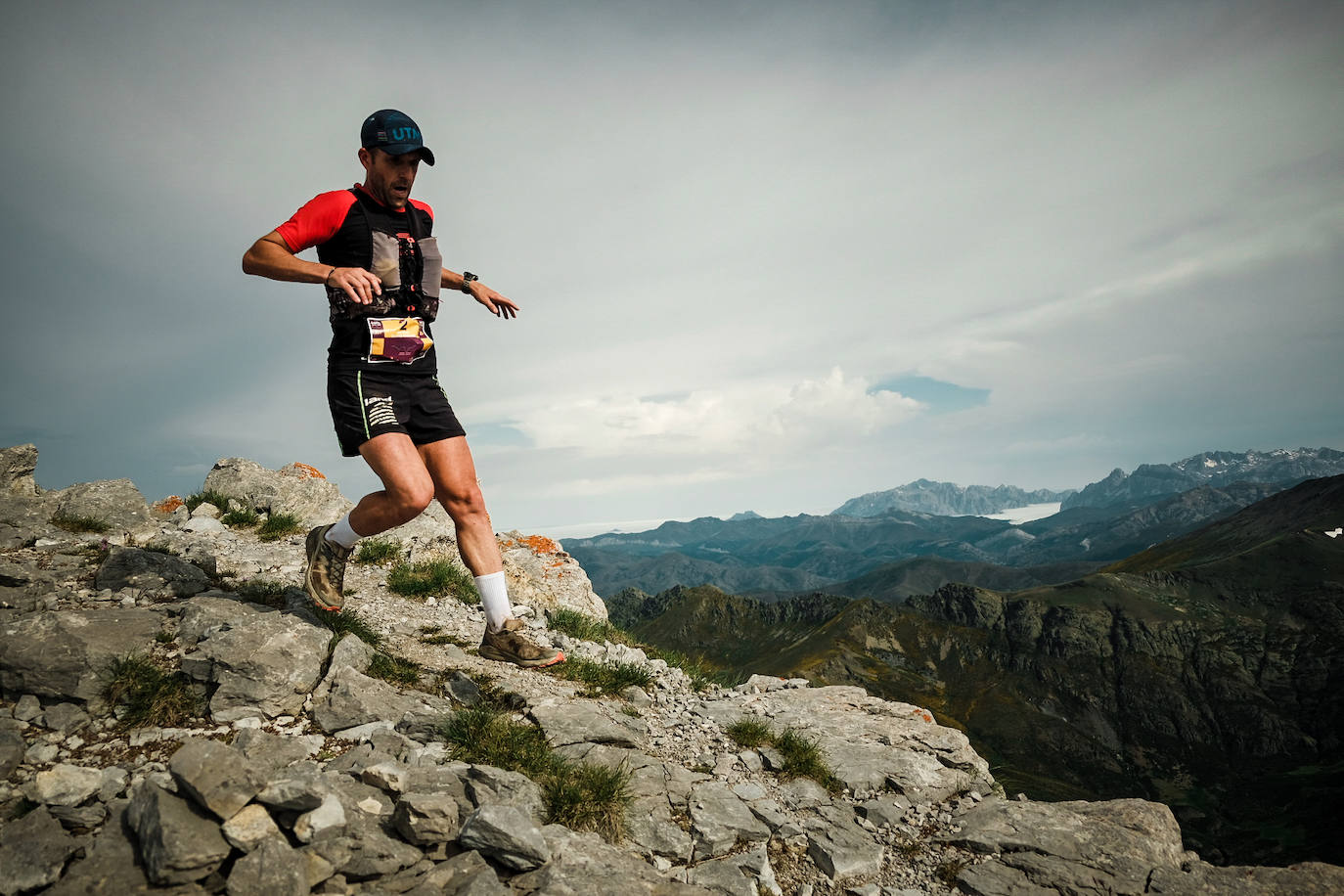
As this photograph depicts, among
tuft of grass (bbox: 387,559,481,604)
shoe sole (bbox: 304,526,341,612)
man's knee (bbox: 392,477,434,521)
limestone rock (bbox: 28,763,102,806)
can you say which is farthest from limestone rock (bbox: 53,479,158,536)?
limestone rock (bbox: 28,763,102,806)

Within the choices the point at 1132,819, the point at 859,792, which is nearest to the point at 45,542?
the point at 859,792

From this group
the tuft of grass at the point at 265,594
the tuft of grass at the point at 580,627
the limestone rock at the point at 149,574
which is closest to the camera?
the limestone rock at the point at 149,574

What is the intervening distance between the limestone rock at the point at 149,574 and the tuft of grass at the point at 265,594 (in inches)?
19.4

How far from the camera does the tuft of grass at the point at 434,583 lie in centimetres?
1052

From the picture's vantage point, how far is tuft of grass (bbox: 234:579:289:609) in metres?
7.58

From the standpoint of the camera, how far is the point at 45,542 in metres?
8.85

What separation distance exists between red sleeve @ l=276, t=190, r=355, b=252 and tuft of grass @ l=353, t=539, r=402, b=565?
722cm

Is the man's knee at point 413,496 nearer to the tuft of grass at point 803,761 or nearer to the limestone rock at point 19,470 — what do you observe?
the tuft of grass at point 803,761

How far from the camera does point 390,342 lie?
6258mm

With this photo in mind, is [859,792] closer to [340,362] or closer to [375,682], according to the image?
[375,682]

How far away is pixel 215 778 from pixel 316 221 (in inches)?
182

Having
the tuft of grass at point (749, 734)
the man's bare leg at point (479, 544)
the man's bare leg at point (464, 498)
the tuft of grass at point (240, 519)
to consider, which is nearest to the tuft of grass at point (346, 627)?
the man's bare leg at point (464, 498)

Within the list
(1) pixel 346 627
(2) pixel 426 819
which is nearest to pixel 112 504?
(1) pixel 346 627

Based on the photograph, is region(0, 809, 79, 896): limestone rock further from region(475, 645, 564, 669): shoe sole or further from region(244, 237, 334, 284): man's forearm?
region(244, 237, 334, 284): man's forearm
